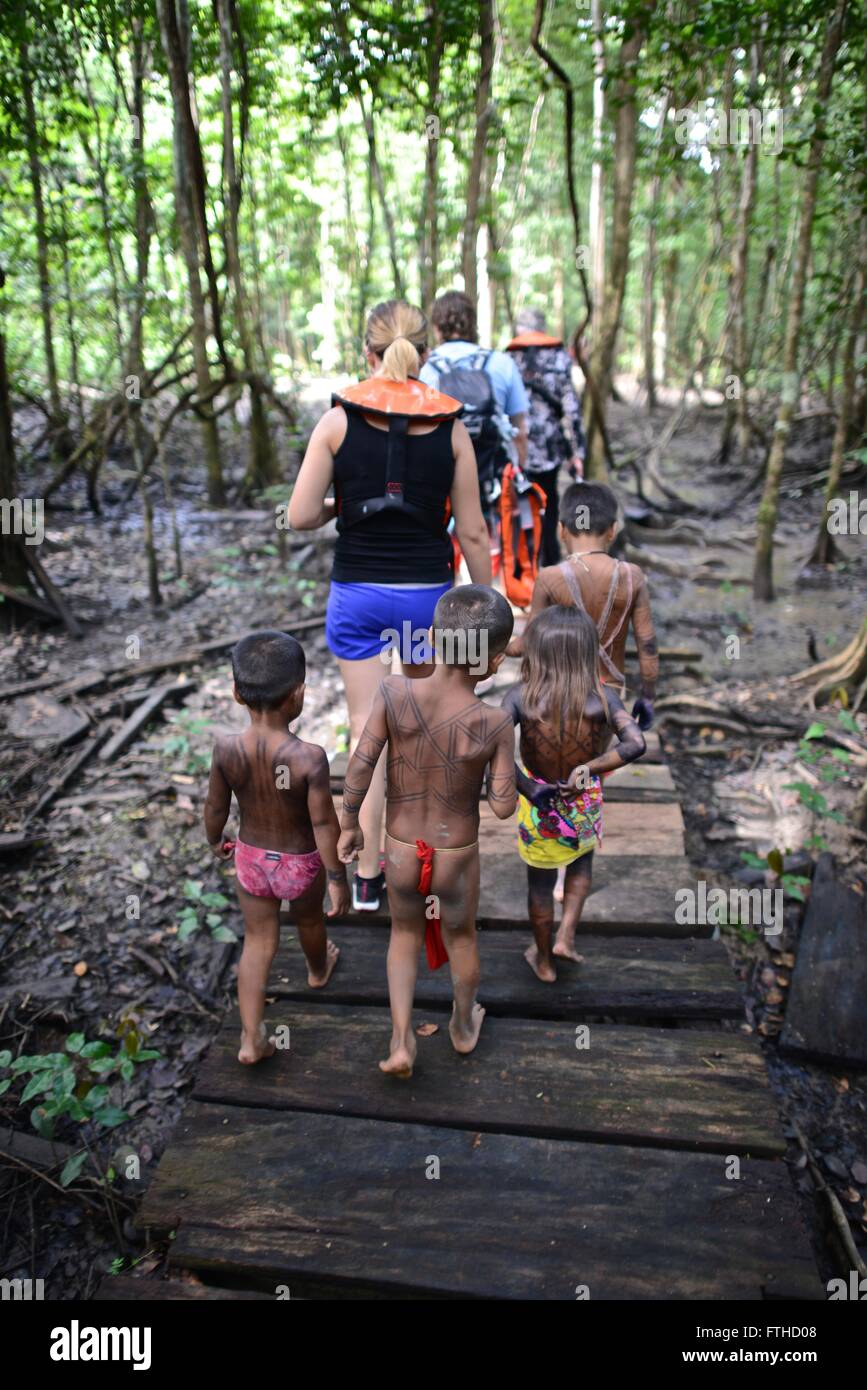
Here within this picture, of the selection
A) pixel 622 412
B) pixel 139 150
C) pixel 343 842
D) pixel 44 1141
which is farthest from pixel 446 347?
pixel 622 412

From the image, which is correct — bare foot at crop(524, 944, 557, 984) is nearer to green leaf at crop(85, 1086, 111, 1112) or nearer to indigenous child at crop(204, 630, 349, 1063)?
indigenous child at crop(204, 630, 349, 1063)

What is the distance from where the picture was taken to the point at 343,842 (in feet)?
9.06

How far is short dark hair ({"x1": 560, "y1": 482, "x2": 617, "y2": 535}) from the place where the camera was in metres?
3.59

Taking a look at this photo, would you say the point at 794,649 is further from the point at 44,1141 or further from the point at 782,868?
the point at 44,1141

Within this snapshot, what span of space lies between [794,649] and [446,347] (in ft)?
17.0

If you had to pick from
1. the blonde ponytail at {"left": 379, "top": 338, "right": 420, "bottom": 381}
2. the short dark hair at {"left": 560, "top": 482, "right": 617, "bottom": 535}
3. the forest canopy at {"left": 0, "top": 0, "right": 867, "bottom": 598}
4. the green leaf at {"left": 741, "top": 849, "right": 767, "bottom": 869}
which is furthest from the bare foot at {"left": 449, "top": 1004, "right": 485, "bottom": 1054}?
the forest canopy at {"left": 0, "top": 0, "right": 867, "bottom": 598}

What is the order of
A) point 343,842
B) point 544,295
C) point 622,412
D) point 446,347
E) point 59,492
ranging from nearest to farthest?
point 343,842, point 446,347, point 59,492, point 622,412, point 544,295

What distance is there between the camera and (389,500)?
3.00 m

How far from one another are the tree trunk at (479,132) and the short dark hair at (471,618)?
4930mm

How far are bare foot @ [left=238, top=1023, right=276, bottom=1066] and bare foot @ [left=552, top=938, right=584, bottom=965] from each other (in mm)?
1214

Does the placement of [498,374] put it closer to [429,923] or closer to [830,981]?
[429,923]

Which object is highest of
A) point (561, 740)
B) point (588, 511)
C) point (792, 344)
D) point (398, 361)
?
point (792, 344)

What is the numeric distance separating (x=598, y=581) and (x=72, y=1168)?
3.14 metres

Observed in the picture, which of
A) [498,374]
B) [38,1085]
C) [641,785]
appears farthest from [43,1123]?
[498,374]
